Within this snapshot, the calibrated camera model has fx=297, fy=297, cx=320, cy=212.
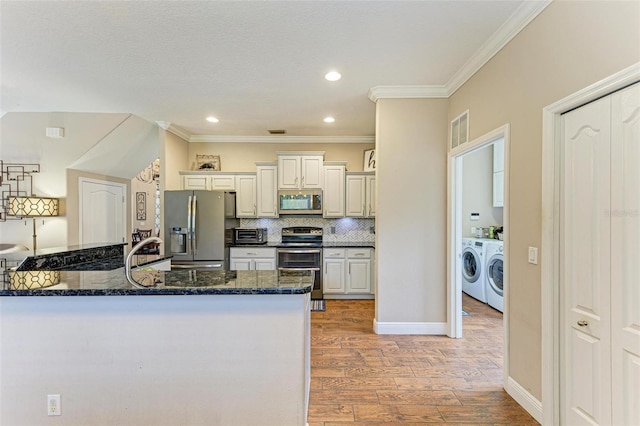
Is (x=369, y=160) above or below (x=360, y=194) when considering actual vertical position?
above

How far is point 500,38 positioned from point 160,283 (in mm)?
2930

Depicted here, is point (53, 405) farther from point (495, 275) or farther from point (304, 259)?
point (495, 275)

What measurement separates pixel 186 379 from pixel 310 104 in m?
3.23

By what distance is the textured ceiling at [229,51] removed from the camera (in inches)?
81.2

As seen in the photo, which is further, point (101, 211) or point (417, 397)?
point (101, 211)

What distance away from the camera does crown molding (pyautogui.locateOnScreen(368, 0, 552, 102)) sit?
1.98 m

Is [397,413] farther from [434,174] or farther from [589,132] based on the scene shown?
[434,174]

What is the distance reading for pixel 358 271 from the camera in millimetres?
4793

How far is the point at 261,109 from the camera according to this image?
399 centimetres

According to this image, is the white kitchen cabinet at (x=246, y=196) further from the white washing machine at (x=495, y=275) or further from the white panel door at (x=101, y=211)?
the white washing machine at (x=495, y=275)

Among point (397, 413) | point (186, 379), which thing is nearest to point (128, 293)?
point (186, 379)

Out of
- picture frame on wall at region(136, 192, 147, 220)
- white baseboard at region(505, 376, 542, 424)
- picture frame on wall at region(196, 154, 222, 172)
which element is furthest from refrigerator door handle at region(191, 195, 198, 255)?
picture frame on wall at region(136, 192, 147, 220)

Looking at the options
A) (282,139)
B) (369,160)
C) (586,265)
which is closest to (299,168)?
(282,139)

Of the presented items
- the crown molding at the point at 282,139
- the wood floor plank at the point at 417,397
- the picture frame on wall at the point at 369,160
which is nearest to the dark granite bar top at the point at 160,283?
the wood floor plank at the point at 417,397
